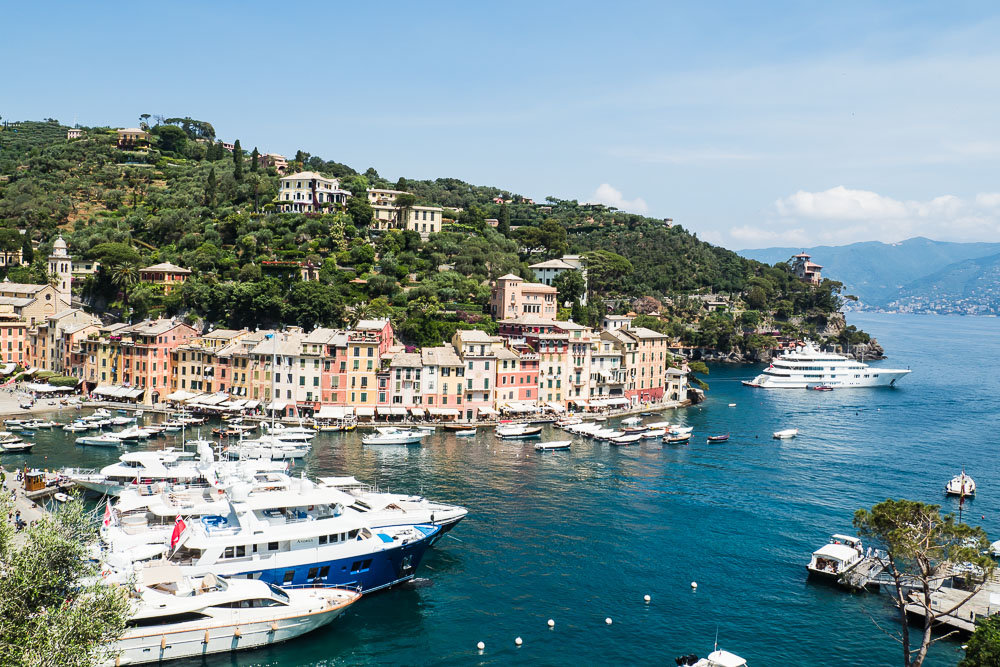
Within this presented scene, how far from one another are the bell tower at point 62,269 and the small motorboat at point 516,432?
220ft

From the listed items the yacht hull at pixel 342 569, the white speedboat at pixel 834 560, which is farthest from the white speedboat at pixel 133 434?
the white speedboat at pixel 834 560

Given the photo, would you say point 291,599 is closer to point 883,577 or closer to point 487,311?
point 883,577

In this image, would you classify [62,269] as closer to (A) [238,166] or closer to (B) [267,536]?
(A) [238,166]

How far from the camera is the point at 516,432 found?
72875 mm

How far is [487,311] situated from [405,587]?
71444 mm

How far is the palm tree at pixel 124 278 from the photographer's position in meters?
104

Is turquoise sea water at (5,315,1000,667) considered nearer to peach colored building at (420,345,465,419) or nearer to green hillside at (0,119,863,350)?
peach colored building at (420,345,465,419)

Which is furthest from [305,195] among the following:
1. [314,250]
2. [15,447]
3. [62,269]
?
[15,447]

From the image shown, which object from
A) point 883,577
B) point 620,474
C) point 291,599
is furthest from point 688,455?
point 291,599

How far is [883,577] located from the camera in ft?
128

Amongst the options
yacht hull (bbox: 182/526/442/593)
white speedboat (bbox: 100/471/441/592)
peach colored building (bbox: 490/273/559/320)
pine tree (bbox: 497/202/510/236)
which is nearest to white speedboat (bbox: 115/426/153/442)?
white speedboat (bbox: 100/471/441/592)

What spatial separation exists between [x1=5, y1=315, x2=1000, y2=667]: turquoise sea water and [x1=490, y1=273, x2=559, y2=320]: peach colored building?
97.0 ft

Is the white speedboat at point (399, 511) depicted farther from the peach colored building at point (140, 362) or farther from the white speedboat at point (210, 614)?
the peach colored building at point (140, 362)

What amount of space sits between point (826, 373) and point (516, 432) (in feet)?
224
